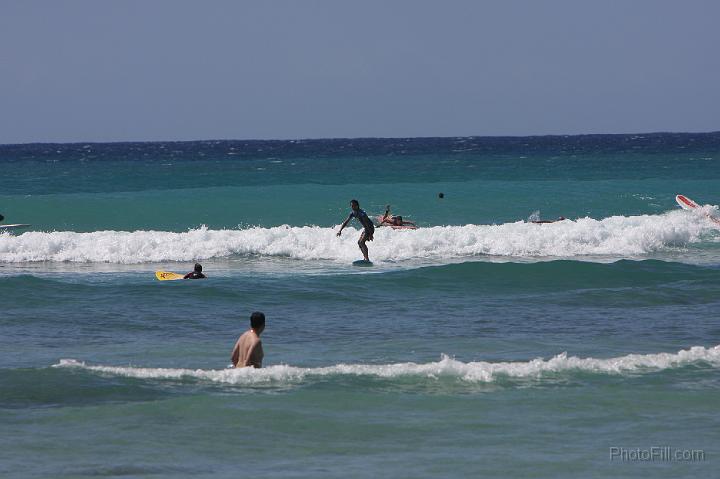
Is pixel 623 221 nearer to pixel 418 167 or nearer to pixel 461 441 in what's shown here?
pixel 461 441

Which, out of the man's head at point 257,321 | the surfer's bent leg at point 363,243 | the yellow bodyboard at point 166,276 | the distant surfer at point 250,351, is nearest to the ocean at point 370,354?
the distant surfer at point 250,351

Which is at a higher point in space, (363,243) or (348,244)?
(363,243)

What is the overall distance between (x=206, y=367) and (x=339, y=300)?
19.1ft

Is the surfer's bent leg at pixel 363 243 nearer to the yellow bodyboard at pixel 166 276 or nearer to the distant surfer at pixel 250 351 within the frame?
the yellow bodyboard at pixel 166 276

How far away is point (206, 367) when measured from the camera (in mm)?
12898

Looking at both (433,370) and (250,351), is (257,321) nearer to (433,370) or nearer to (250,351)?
(250,351)

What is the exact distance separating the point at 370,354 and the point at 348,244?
13.5 meters

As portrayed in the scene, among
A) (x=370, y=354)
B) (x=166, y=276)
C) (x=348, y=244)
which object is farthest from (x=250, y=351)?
(x=348, y=244)

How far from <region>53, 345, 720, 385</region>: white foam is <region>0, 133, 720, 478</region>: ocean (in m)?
0.04

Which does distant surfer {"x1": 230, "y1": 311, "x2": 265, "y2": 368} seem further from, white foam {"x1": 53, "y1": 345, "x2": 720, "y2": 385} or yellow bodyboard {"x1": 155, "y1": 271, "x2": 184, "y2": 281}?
yellow bodyboard {"x1": 155, "y1": 271, "x2": 184, "y2": 281}

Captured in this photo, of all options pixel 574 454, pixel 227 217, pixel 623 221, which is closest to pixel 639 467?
pixel 574 454

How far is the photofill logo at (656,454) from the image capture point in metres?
9.18

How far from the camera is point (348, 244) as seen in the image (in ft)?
88.8

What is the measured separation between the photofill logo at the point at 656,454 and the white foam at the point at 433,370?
2.59 metres
